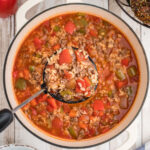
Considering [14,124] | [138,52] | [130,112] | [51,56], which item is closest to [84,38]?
[51,56]

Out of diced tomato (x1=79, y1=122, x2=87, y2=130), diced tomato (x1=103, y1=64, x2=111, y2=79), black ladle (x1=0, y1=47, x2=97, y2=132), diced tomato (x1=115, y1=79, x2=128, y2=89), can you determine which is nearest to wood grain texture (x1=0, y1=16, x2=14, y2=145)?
black ladle (x1=0, y1=47, x2=97, y2=132)

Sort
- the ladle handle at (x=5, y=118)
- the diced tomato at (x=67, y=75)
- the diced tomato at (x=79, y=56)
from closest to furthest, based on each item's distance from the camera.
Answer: the ladle handle at (x=5, y=118)
the diced tomato at (x=67, y=75)
the diced tomato at (x=79, y=56)

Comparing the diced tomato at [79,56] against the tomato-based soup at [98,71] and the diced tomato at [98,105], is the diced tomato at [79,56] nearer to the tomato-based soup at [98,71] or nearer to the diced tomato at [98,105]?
the tomato-based soup at [98,71]

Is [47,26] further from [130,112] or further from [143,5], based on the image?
[130,112]

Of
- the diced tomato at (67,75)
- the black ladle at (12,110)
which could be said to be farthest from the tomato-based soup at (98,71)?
the diced tomato at (67,75)

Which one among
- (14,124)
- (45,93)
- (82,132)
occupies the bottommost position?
(82,132)

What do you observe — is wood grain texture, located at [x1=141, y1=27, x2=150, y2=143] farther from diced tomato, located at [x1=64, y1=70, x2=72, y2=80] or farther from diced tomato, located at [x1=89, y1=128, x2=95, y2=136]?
diced tomato, located at [x1=64, y1=70, x2=72, y2=80]

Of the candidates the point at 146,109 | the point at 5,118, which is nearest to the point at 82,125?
the point at 146,109
